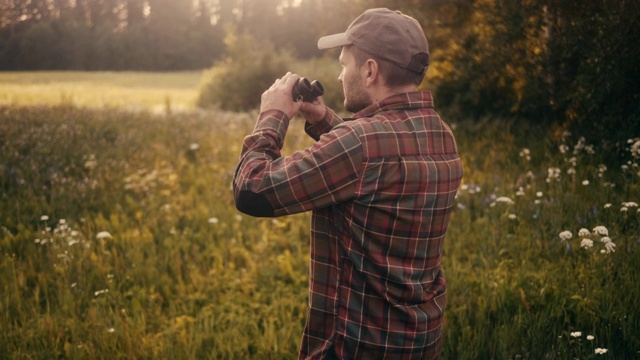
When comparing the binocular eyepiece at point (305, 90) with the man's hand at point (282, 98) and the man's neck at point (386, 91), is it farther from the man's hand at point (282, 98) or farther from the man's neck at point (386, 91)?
the man's neck at point (386, 91)

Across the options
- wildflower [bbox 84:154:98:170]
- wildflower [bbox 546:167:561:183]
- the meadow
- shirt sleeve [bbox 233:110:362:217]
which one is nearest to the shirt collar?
shirt sleeve [bbox 233:110:362:217]

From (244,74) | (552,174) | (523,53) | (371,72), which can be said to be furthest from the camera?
(244,74)

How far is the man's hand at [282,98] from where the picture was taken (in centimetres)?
194

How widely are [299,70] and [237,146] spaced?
12603 millimetres

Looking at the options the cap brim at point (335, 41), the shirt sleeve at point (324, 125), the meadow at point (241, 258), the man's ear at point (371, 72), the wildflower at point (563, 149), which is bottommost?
the meadow at point (241, 258)

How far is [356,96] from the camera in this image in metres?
1.92

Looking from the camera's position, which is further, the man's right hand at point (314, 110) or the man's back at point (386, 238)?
the man's right hand at point (314, 110)

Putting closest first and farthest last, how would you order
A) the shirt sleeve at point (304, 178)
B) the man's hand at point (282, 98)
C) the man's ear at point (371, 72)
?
the shirt sleeve at point (304, 178), the man's ear at point (371, 72), the man's hand at point (282, 98)

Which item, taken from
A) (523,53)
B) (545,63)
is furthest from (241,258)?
(523,53)

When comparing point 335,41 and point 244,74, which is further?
point 244,74

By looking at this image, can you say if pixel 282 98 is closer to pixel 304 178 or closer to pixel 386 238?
pixel 304 178

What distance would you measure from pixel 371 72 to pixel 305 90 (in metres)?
0.29

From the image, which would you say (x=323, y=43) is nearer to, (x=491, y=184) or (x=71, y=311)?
(x=71, y=311)

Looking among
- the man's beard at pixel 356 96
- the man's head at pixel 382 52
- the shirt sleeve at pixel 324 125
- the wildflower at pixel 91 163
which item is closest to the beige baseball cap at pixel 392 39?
the man's head at pixel 382 52
